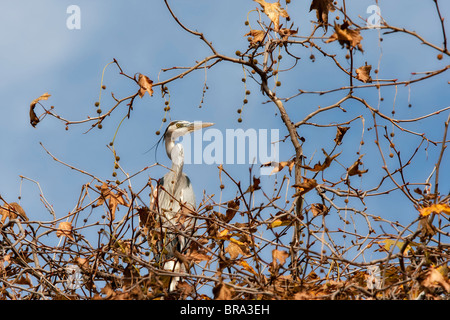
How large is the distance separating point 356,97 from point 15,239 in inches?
84.2

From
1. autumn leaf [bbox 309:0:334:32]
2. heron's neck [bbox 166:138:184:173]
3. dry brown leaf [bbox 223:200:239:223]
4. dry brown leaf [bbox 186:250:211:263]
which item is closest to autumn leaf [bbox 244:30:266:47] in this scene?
autumn leaf [bbox 309:0:334:32]

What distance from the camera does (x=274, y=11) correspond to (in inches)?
148

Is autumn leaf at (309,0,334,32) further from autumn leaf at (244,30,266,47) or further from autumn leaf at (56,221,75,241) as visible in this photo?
autumn leaf at (56,221,75,241)

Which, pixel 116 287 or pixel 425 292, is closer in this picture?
pixel 425 292

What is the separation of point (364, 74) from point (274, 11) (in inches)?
25.1

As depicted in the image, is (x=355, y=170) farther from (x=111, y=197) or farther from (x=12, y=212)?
(x=12, y=212)

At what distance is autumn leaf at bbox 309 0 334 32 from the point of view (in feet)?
11.3

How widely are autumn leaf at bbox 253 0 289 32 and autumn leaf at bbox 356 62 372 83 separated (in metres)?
0.56

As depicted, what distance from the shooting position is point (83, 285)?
11.7 feet

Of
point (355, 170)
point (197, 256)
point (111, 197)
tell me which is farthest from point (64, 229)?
point (355, 170)
